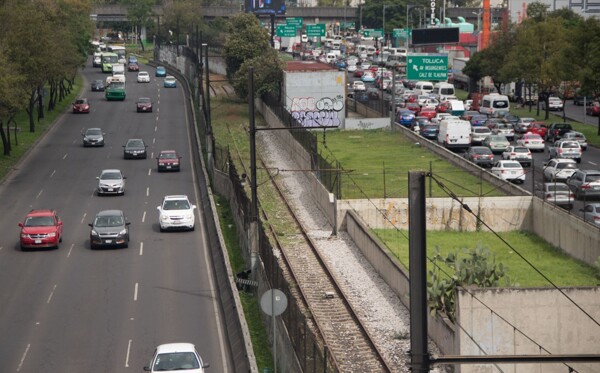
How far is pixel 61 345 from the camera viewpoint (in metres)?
33.2

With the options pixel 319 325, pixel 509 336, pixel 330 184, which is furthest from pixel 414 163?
pixel 509 336

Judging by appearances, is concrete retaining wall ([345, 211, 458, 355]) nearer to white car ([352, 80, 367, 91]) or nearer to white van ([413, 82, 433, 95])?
white van ([413, 82, 433, 95])

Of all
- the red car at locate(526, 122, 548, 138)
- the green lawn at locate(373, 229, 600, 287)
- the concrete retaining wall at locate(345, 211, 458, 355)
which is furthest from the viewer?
the red car at locate(526, 122, 548, 138)

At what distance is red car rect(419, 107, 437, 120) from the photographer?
98.1 m

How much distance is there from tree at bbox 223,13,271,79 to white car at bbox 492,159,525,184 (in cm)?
4928

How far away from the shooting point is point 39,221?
47.8 m

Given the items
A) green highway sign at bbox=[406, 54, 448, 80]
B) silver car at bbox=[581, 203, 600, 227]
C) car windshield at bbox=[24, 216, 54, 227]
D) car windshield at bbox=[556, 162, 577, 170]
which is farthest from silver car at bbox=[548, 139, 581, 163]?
car windshield at bbox=[24, 216, 54, 227]

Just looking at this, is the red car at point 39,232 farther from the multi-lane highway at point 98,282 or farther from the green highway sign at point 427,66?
the green highway sign at point 427,66

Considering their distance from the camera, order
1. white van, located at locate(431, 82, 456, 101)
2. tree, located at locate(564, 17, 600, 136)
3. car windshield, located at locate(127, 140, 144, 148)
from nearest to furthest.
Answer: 1. car windshield, located at locate(127, 140, 144, 148)
2. tree, located at locate(564, 17, 600, 136)
3. white van, located at locate(431, 82, 456, 101)

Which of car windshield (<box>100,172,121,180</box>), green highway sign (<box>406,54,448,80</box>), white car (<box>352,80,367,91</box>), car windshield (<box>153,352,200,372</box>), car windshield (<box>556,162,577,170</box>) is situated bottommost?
→ white car (<box>352,80,367,91</box>)

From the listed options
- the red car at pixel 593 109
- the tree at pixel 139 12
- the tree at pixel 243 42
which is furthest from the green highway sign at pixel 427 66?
the tree at pixel 139 12

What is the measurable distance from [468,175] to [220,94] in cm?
5171

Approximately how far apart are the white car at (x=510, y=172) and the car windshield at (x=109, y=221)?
853 inches

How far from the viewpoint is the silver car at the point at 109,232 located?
4697 centimetres
